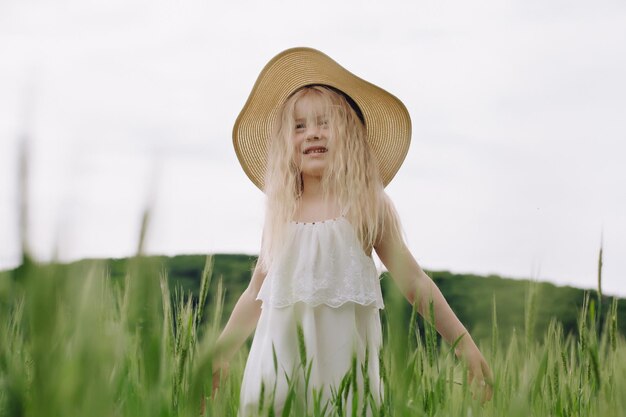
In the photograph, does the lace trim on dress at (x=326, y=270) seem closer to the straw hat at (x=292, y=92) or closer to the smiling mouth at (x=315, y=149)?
the smiling mouth at (x=315, y=149)

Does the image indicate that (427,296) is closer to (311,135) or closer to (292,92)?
(311,135)

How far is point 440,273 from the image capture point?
6.25 m

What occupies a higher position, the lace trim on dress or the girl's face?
the girl's face

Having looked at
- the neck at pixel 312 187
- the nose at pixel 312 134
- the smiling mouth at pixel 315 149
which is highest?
the nose at pixel 312 134

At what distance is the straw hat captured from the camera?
2.32 m

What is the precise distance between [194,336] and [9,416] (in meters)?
0.62

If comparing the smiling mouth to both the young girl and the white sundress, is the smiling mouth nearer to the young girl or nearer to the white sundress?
the young girl

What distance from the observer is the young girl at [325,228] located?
200 centimetres

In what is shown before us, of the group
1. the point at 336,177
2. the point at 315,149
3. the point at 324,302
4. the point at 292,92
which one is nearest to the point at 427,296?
the point at 324,302

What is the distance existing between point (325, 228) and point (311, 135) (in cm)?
30

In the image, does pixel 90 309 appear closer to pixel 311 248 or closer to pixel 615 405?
pixel 615 405

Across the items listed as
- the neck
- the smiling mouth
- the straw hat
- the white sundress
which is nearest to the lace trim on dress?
the white sundress

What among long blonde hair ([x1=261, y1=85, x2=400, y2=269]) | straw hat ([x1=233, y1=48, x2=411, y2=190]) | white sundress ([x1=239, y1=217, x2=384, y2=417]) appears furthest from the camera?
straw hat ([x1=233, y1=48, x2=411, y2=190])

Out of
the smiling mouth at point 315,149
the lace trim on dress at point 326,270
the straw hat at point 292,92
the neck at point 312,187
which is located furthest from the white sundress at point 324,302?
the straw hat at point 292,92
